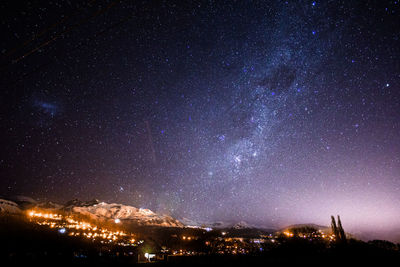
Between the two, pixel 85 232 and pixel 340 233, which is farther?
pixel 85 232

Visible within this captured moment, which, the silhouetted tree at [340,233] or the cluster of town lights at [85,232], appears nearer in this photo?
the silhouetted tree at [340,233]

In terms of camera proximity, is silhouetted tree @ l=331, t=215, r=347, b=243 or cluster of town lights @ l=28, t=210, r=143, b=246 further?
cluster of town lights @ l=28, t=210, r=143, b=246

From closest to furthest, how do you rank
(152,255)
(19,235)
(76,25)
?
(76,25), (152,255), (19,235)

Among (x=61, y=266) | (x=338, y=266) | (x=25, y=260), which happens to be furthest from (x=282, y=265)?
(x=25, y=260)

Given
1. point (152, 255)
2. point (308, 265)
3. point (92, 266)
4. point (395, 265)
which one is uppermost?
point (92, 266)

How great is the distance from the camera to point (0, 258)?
18844 millimetres

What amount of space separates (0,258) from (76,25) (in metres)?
24.3

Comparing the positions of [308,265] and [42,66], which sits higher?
[42,66]

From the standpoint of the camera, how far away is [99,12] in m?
7.61

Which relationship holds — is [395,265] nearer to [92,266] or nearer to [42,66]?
[92,266]

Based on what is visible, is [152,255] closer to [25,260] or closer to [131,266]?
[25,260]

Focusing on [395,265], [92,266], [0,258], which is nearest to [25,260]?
[0,258]

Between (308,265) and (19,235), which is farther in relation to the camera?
(19,235)

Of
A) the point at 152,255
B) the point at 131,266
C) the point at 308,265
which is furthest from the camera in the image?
the point at 152,255
